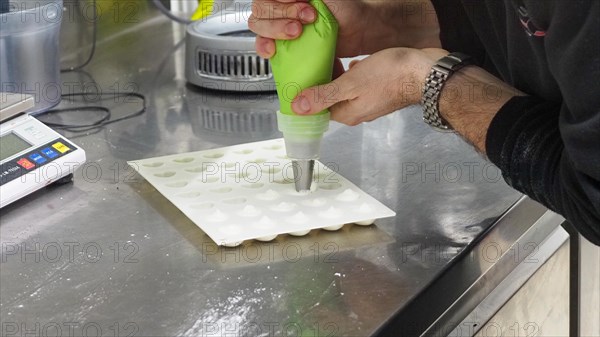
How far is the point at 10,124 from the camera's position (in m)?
1.23

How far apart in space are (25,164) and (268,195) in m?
0.31

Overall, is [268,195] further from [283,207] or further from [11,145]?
[11,145]

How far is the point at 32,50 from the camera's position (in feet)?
4.73

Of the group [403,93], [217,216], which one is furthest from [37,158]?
[403,93]

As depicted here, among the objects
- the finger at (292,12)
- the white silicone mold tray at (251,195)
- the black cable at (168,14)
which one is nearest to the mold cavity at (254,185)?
the white silicone mold tray at (251,195)

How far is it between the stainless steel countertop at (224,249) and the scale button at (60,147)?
5 cm

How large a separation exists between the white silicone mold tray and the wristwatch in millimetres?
127

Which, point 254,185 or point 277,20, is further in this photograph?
point 254,185

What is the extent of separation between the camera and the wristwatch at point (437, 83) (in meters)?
1.12

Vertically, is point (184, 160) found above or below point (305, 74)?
below

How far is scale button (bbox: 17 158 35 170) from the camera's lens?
1.16 meters

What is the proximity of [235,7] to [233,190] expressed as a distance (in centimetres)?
61

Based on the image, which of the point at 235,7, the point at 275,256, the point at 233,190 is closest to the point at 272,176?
the point at 233,190

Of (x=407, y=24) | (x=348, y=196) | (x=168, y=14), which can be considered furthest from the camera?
(x=168, y=14)
